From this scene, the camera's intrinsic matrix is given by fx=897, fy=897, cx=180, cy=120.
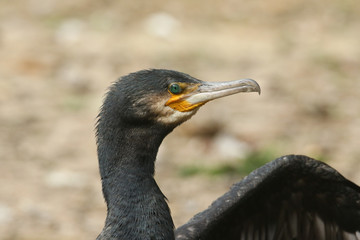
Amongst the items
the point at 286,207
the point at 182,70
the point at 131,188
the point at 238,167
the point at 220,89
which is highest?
the point at 182,70

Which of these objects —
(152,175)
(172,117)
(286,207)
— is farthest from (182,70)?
(152,175)

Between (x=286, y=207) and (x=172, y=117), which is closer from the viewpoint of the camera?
(x=172, y=117)

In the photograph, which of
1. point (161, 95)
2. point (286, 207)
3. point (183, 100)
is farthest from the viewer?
point (286, 207)

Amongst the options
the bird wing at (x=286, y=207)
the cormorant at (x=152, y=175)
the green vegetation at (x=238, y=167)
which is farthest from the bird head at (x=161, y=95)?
the green vegetation at (x=238, y=167)

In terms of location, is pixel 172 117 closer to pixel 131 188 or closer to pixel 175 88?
pixel 175 88

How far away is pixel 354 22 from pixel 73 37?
4.20 meters

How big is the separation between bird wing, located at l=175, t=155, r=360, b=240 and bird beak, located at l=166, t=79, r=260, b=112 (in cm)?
82

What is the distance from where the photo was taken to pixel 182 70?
37.4ft

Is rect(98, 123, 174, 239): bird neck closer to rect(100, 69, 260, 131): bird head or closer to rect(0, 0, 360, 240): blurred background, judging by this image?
rect(100, 69, 260, 131): bird head

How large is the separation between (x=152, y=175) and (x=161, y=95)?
0.44m

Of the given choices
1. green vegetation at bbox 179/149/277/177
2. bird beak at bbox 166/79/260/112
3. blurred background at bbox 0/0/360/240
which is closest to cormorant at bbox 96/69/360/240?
bird beak at bbox 166/79/260/112

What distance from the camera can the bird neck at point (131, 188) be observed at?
472 cm

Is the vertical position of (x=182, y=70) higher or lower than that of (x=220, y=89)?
higher

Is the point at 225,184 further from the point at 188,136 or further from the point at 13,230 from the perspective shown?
the point at 13,230
